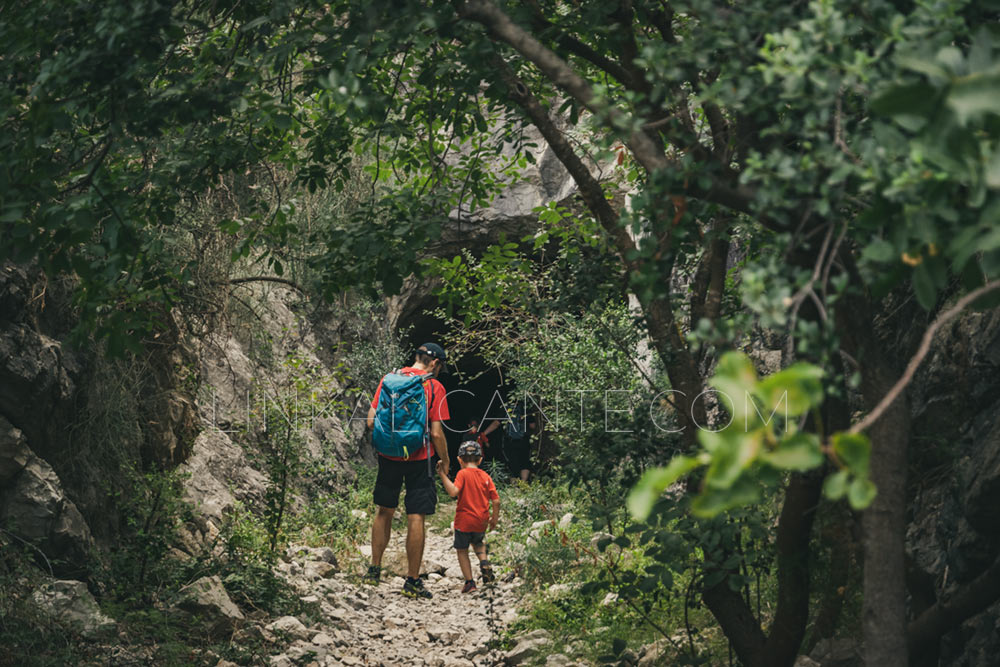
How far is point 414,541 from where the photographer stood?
6770 mm

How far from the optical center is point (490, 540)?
29.1ft

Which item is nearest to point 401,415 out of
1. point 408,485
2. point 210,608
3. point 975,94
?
point 408,485

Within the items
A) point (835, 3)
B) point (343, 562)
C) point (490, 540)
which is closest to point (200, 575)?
point (343, 562)

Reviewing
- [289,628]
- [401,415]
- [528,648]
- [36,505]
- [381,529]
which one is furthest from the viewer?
[381,529]

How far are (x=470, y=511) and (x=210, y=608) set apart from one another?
2.36 meters

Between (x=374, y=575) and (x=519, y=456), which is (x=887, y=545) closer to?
(x=374, y=575)

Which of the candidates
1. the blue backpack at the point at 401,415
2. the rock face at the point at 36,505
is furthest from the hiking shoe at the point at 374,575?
the rock face at the point at 36,505

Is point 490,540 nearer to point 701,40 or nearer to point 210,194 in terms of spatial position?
point 210,194

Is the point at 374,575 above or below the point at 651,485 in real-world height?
above

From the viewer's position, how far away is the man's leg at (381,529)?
22.5 feet

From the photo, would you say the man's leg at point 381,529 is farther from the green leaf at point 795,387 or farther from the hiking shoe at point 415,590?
the green leaf at point 795,387

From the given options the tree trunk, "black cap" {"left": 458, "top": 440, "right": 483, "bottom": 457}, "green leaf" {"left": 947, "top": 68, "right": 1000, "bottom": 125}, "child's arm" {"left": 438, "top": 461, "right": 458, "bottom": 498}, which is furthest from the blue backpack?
"green leaf" {"left": 947, "top": 68, "right": 1000, "bottom": 125}

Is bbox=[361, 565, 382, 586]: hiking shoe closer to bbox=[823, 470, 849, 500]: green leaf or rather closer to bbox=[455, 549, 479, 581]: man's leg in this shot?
bbox=[455, 549, 479, 581]: man's leg

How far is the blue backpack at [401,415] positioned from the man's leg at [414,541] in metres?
0.50
